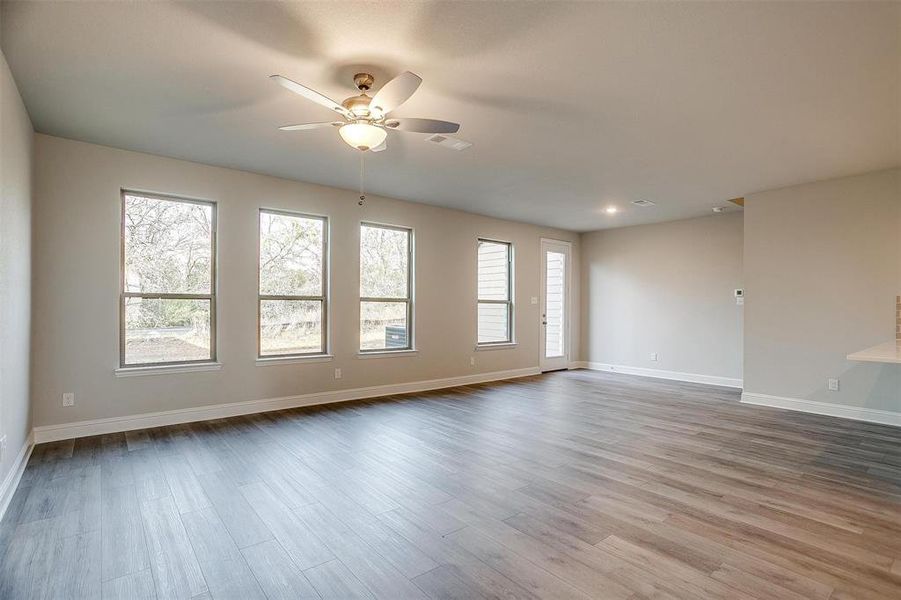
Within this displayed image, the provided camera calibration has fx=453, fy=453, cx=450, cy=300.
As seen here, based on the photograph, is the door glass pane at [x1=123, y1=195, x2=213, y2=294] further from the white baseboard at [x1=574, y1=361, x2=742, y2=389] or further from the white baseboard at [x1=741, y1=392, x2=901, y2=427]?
the white baseboard at [x1=574, y1=361, x2=742, y2=389]

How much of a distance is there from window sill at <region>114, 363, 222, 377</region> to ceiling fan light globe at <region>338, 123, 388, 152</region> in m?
3.01

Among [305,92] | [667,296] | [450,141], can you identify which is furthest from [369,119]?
[667,296]

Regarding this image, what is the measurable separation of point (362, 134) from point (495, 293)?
4839mm

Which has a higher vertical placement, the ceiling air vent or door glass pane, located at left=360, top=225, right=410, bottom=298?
the ceiling air vent

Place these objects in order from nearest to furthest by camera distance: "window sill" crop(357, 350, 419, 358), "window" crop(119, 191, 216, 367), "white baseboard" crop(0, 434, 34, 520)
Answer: "white baseboard" crop(0, 434, 34, 520) → "window" crop(119, 191, 216, 367) → "window sill" crop(357, 350, 419, 358)

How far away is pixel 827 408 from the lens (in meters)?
4.95

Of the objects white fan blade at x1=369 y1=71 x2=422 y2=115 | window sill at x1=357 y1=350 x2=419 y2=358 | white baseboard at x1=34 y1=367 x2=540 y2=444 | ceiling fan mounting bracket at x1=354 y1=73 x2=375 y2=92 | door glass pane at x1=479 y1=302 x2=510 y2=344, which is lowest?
white baseboard at x1=34 y1=367 x2=540 y2=444

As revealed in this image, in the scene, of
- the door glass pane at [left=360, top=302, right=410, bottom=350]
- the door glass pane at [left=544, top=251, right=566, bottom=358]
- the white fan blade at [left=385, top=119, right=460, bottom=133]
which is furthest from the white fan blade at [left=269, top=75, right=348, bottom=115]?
the door glass pane at [left=544, top=251, right=566, bottom=358]

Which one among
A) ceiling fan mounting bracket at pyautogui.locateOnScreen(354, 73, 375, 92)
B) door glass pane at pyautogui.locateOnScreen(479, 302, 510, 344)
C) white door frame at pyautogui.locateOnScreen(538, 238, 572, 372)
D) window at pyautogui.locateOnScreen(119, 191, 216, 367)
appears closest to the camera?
ceiling fan mounting bracket at pyautogui.locateOnScreen(354, 73, 375, 92)

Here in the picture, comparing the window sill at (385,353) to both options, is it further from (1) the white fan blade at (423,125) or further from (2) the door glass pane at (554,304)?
(1) the white fan blade at (423,125)

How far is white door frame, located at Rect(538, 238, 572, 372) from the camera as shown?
26.4ft

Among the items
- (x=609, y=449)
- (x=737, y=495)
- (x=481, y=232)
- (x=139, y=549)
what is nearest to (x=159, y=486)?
(x=139, y=549)

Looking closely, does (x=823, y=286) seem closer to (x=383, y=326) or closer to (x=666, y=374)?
(x=666, y=374)

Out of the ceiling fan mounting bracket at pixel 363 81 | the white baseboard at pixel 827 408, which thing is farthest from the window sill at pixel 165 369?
the white baseboard at pixel 827 408
